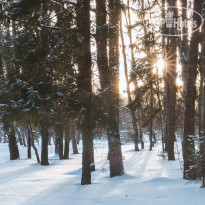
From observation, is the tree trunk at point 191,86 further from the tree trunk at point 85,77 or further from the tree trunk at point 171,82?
the tree trunk at point 171,82

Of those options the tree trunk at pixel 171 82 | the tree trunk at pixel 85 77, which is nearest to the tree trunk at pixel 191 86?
the tree trunk at pixel 85 77

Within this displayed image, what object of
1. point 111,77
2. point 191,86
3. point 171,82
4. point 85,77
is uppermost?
point 171,82

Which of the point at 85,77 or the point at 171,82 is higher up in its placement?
the point at 171,82

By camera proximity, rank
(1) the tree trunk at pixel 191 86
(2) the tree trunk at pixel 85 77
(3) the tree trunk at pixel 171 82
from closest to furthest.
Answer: (2) the tree trunk at pixel 85 77 < (1) the tree trunk at pixel 191 86 < (3) the tree trunk at pixel 171 82

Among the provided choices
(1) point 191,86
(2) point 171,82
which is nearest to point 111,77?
(1) point 191,86

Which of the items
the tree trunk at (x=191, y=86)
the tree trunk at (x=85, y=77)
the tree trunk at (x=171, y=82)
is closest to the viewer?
the tree trunk at (x=85, y=77)

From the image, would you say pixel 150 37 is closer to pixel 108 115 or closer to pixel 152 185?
pixel 108 115

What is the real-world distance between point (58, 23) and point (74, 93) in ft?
6.58

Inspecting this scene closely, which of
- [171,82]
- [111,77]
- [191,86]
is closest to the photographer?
[191,86]

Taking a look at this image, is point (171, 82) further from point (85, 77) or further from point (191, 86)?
point (85, 77)

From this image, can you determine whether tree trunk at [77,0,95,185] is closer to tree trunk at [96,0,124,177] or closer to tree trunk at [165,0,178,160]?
tree trunk at [96,0,124,177]

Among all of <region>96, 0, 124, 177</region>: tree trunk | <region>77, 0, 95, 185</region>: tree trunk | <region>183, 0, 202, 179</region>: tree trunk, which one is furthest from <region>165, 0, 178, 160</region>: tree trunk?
<region>77, 0, 95, 185</region>: tree trunk

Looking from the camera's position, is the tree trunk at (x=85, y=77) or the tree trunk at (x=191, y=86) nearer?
the tree trunk at (x=85, y=77)

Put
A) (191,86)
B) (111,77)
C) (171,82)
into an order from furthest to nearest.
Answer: (171,82), (111,77), (191,86)
